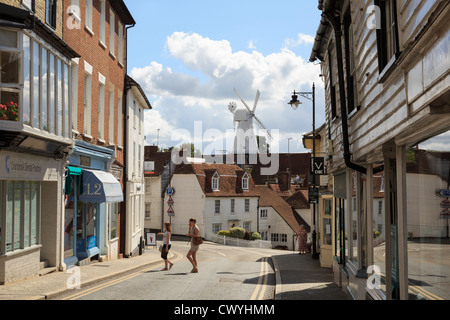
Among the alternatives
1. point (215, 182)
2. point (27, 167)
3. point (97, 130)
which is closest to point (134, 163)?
point (97, 130)

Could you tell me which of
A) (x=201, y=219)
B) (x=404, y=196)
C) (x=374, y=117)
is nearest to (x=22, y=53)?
(x=374, y=117)

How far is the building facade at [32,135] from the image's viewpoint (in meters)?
12.2

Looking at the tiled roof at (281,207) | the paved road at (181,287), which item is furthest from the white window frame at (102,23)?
the tiled roof at (281,207)

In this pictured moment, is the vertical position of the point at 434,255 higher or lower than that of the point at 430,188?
lower

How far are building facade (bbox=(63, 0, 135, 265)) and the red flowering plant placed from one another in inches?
200

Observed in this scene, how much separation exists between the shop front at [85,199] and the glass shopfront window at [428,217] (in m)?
12.7

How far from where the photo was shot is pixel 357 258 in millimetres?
11156

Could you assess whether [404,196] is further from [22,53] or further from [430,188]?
[22,53]

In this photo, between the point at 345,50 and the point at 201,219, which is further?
the point at 201,219

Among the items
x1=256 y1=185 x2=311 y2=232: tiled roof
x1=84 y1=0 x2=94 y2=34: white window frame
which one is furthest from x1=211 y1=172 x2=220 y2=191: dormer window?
x1=84 y1=0 x2=94 y2=34: white window frame

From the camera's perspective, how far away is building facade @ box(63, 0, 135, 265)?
18188 mm

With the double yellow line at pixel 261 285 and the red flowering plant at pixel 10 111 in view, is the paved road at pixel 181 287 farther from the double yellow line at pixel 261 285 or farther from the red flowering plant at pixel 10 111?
the red flowering plant at pixel 10 111

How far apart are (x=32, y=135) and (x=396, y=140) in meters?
9.28

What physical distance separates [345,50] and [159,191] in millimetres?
46954
